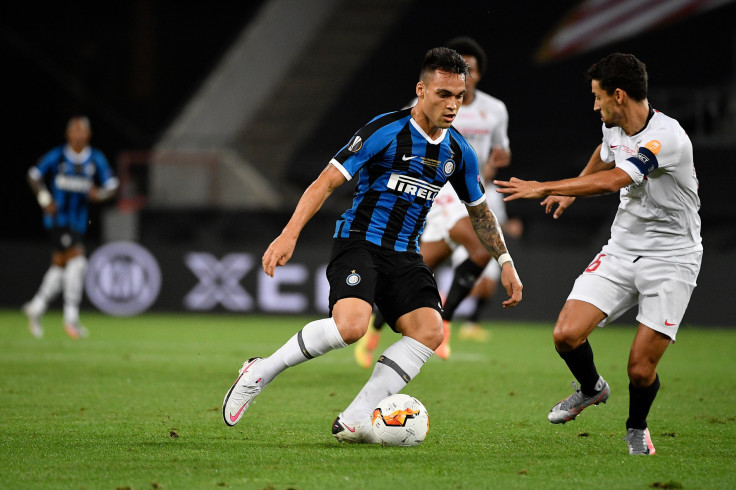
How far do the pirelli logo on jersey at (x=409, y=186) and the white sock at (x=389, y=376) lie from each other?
2.47 ft

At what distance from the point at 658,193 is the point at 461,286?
326 centimetres

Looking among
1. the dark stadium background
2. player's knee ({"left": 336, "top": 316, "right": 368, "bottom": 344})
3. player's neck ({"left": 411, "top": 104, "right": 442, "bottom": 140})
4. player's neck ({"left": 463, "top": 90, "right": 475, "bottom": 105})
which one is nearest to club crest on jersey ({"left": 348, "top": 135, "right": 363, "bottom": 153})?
player's neck ({"left": 411, "top": 104, "right": 442, "bottom": 140})

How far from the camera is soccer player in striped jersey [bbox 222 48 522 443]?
5324 mm

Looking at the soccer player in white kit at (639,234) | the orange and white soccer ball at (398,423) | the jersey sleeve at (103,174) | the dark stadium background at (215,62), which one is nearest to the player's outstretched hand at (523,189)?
the soccer player in white kit at (639,234)

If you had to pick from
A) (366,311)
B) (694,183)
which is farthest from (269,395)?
(694,183)

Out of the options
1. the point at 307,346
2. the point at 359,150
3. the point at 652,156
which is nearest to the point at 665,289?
the point at 652,156

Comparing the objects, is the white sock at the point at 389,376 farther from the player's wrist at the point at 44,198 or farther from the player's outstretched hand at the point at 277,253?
the player's wrist at the point at 44,198

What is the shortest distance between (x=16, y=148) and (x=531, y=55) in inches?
370

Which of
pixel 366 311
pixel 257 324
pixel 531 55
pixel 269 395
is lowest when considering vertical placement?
pixel 257 324

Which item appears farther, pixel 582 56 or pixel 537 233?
pixel 582 56

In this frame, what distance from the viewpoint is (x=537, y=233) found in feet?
50.9

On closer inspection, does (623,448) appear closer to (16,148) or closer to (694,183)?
(694,183)

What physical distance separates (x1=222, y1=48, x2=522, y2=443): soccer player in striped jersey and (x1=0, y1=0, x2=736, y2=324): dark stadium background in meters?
11.0

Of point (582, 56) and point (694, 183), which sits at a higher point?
point (582, 56)
